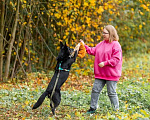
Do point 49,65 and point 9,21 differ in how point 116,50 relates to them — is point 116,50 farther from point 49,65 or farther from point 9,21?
point 49,65

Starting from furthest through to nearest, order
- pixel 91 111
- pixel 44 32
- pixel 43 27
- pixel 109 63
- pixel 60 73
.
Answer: pixel 44 32 < pixel 43 27 < pixel 91 111 < pixel 109 63 < pixel 60 73

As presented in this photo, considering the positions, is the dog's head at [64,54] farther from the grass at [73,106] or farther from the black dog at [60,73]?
the grass at [73,106]

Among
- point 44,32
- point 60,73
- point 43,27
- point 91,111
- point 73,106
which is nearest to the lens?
point 60,73

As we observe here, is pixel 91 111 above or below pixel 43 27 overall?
below

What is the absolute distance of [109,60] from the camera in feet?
15.9

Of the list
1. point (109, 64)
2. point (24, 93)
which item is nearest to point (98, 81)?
point (109, 64)

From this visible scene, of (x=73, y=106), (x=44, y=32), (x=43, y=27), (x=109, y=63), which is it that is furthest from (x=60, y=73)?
(x=44, y=32)

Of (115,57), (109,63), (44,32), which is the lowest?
(109,63)

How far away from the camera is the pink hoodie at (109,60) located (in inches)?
191

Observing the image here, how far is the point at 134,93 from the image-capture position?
21.4 ft

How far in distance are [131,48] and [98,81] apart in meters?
13.6

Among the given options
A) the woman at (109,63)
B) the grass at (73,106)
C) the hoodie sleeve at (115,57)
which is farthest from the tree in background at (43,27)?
the hoodie sleeve at (115,57)

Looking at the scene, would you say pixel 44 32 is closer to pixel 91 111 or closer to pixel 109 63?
pixel 91 111

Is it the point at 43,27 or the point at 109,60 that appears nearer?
the point at 109,60
